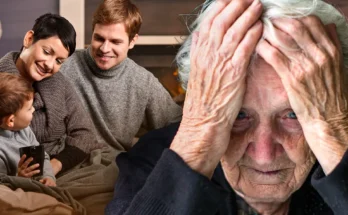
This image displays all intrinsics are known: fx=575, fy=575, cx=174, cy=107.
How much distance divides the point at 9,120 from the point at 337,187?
0.68 metres

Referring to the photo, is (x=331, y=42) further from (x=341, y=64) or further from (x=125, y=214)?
(x=125, y=214)

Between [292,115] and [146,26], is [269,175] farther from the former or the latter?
[146,26]

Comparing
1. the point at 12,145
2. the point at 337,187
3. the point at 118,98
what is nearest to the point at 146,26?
the point at 118,98

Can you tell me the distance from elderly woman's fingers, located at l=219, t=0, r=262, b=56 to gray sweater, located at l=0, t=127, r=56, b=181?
1.78 ft

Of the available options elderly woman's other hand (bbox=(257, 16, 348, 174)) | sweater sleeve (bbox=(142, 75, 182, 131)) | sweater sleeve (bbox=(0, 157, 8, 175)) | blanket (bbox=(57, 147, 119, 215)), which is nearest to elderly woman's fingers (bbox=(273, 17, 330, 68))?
elderly woman's other hand (bbox=(257, 16, 348, 174))

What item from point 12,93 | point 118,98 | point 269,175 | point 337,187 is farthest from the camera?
point 118,98

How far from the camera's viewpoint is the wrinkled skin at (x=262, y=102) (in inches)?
33.1

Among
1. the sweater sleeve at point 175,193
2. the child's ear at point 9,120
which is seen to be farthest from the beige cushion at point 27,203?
the sweater sleeve at point 175,193

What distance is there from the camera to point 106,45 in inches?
49.0

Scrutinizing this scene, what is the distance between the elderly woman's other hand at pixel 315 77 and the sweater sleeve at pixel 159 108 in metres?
0.41

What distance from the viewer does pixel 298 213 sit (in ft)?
3.21

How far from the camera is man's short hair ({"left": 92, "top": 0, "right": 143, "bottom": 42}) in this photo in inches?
49.1

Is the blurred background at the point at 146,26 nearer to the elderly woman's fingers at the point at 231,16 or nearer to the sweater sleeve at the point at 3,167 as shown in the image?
the sweater sleeve at the point at 3,167

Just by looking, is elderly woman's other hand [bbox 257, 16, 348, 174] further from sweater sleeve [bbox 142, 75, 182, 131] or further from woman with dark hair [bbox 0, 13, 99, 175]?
woman with dark hair [bbox 0, 13, 99, 175]
